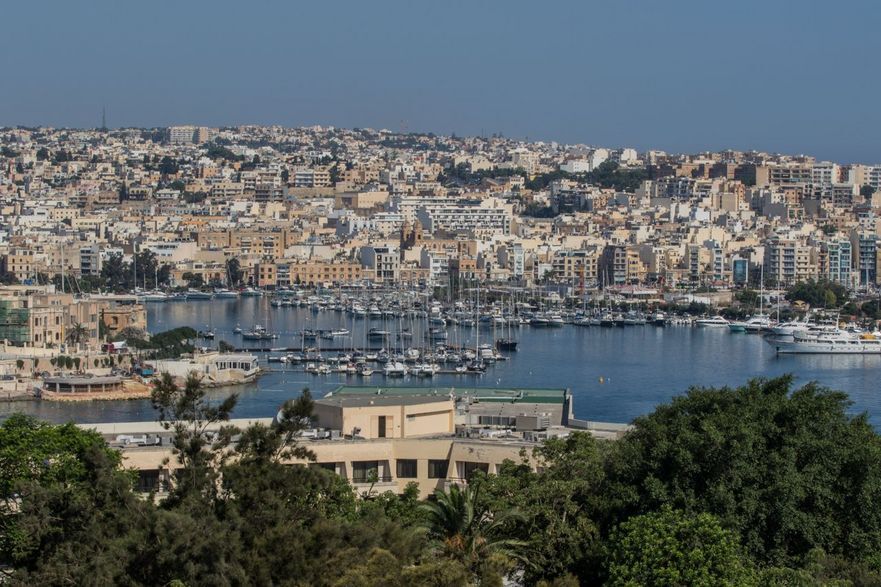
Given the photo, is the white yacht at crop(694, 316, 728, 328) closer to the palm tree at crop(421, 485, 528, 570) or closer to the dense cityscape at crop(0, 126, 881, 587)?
the dense cityscape at crop(0, 126, 881, 587)

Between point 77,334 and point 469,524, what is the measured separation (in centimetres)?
1670

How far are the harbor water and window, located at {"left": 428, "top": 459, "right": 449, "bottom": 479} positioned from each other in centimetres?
783

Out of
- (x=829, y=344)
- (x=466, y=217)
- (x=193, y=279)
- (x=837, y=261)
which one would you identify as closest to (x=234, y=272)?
(x=193, y=279)

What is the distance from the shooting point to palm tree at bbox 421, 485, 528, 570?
565 centimetres

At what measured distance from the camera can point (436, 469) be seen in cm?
734

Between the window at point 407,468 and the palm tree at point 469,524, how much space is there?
136cm

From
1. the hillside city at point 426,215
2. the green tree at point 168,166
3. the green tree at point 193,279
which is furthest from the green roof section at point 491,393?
the green tree at point 168,166

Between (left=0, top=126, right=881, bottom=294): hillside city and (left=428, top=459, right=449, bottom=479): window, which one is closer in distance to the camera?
(left=428, top=459, right=449, bottom=479): window

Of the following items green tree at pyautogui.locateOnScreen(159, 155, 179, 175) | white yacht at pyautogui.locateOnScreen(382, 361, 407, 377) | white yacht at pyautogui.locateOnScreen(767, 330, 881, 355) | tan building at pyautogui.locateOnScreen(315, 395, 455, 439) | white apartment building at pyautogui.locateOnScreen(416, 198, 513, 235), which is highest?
green tree at pyautogui.locateOnScreen(159, 155, 179, 175)

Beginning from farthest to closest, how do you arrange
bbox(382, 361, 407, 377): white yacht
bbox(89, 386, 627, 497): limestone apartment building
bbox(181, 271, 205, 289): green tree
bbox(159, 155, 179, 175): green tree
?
bbox(159, 155, 179, 175): green tree → bbox(181, 271, 205, 289): green tree → bbox(382, 361, 407, 377): white yacht → bbox(89, 386, 627, 497): limestone apartment building

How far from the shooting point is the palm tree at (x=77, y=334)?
21891mm

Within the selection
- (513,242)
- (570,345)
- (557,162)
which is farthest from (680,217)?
(570,345)

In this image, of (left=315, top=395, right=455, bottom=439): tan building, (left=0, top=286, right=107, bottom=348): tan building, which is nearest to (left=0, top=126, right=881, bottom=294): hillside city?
(left=0, top=286, right=107, bottom=348): tan building

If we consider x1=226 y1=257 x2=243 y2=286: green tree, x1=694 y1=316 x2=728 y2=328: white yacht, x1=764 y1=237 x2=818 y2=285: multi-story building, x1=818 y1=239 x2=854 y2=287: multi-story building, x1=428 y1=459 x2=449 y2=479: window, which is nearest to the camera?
x1=428 y1=459 x2=449 y2=479: window
